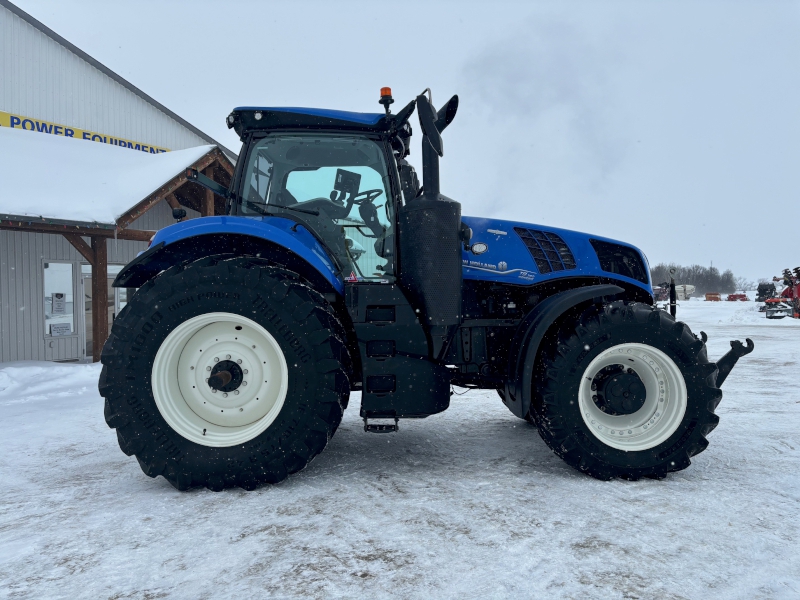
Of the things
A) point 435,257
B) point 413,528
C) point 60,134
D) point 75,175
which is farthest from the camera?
point 60,134

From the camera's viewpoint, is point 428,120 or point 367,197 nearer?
point 428,120

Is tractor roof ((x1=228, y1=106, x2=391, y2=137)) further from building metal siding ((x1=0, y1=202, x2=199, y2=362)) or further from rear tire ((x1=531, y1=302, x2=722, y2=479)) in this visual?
building metal siding ((x1=0, y1=202, x2=199, y2=362))

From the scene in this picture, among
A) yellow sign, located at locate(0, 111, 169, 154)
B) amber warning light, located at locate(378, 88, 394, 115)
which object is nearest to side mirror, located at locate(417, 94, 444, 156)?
amber warning light, located at locate(378, 88, 394, 115)

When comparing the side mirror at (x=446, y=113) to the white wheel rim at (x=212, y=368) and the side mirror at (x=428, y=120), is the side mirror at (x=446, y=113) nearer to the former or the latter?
the side mirror at (x=428, y=120)

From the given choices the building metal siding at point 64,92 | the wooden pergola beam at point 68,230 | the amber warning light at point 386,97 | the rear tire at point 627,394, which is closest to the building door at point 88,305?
the wooden pergola beam at point 68,230

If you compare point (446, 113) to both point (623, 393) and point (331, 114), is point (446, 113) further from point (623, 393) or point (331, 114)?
point (623, 393)

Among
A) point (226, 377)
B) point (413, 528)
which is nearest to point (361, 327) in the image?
point (226, 377)

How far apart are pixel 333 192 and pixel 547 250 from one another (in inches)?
56.5

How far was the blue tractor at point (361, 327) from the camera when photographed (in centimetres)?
284

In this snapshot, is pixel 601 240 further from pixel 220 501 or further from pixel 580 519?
pixel 220 501

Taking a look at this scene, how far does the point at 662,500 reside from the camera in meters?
2.67

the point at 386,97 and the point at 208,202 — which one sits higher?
the point at 208,202

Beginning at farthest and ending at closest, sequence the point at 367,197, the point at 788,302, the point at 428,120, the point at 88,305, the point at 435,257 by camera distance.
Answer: the point at 788,302 < the point at 88,305 < the point at 367,197 < the point at 435,257 < the point at 428,120

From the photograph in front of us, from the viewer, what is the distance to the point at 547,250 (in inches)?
141
